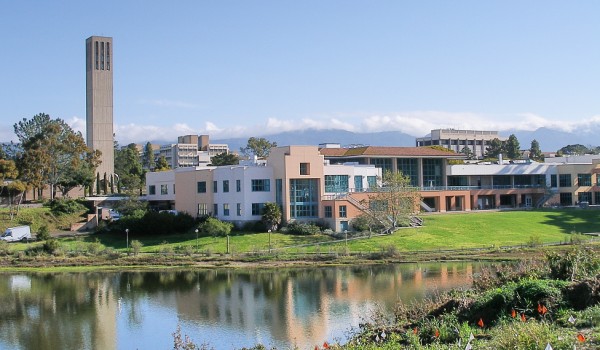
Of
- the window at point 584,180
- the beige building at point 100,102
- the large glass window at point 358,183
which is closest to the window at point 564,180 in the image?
the window at point 584,180

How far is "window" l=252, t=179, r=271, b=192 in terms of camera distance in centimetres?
6750

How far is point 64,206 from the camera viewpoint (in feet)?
241

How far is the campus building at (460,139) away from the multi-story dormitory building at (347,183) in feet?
249

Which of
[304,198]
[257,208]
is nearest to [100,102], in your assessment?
[257,208]

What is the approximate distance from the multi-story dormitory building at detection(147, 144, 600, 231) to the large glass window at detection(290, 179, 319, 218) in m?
0.09

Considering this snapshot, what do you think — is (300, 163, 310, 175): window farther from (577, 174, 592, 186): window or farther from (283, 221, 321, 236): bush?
(577, 174, 592, 186): window

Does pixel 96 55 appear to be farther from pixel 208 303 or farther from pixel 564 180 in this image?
pixel 208 303

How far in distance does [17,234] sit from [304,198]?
80.6 ft

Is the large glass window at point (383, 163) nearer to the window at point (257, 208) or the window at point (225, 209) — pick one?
the window at point (257, 208)

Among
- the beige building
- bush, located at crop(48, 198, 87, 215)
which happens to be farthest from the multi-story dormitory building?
the beige building

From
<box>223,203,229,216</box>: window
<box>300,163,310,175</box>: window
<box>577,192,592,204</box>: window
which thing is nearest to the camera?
<box>300,163,310,175</box>: window

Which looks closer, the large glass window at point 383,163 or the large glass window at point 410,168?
the large glass window at point 383,163

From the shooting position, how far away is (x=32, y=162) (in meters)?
75.1

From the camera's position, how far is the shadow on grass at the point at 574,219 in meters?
64.8
